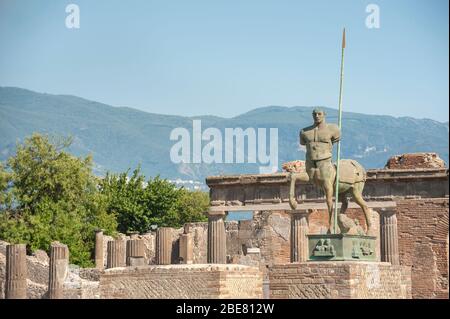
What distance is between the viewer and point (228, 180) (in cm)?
5169

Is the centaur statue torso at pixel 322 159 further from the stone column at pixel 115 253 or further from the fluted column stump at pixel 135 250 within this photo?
the stone column at pixel 115 253

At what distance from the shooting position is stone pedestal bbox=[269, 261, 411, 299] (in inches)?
952

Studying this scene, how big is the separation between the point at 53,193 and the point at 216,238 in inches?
442

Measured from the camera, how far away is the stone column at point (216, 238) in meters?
51.4

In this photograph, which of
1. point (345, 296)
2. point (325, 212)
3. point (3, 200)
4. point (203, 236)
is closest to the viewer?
point (345, 296)

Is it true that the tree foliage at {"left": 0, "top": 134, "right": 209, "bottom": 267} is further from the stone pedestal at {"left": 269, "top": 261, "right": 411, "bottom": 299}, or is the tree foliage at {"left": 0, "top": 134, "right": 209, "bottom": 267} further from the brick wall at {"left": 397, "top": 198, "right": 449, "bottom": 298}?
the stone pedestal at {"left": 269, "top": 261, "right": 411, "bottom": 299}

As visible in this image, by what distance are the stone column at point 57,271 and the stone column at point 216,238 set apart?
11553 mm

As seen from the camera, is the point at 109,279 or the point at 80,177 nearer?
the point at 109,279

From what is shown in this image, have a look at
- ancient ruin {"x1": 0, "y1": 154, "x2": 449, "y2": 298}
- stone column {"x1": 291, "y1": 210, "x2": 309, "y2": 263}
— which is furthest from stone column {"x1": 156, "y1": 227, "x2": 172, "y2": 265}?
stone column {"x1": 291, "y1": 210, "x2": 309, "y2": 263}

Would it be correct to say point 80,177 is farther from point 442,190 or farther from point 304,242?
point 442,190

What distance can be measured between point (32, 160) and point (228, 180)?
1247 centimetres

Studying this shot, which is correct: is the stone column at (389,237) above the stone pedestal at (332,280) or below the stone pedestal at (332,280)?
above

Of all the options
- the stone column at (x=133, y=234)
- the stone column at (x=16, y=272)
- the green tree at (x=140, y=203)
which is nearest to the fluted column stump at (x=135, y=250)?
the stone column at (x=16, y=272)

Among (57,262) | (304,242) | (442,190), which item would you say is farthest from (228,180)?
(57,262)
